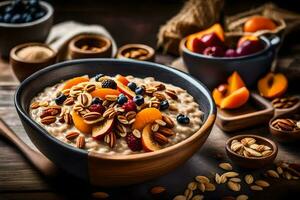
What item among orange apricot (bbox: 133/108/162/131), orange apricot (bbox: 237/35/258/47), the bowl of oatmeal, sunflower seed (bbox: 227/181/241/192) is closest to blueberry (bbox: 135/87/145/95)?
the bowl of oatmeal

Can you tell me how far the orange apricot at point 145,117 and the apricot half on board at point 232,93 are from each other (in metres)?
0.43

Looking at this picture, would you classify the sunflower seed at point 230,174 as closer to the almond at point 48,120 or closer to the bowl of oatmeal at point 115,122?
the bowl of oatmeal at point 115,122

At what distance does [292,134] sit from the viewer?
1618 mm

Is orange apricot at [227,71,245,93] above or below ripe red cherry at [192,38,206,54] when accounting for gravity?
below

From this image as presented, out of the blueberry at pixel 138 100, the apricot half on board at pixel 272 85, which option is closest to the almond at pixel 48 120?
the blueberry at pixel 138 100

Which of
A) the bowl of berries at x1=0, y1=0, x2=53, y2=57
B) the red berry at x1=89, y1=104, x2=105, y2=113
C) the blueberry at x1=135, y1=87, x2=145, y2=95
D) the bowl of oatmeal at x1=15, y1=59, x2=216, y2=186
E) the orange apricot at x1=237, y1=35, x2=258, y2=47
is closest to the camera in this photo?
the bowl of oatmeal at x1=15, y1=59, x2=216, y2=186

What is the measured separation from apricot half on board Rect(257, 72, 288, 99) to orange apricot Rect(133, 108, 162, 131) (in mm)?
598

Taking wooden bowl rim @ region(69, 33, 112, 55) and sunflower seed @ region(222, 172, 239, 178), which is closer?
sunflower seed @ region(222, 172, 239, 178)

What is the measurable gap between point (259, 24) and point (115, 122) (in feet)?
3.01

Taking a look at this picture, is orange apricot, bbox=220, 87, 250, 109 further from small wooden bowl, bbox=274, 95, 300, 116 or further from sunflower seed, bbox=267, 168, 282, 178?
sunflower seed, bbox=267, 168, 282, 178

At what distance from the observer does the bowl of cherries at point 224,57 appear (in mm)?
1870

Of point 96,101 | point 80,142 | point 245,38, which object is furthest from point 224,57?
point 80,142

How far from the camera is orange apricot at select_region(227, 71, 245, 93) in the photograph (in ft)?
6.07

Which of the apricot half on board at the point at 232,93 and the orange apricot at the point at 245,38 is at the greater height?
the orange apricot at the point at 245,38
